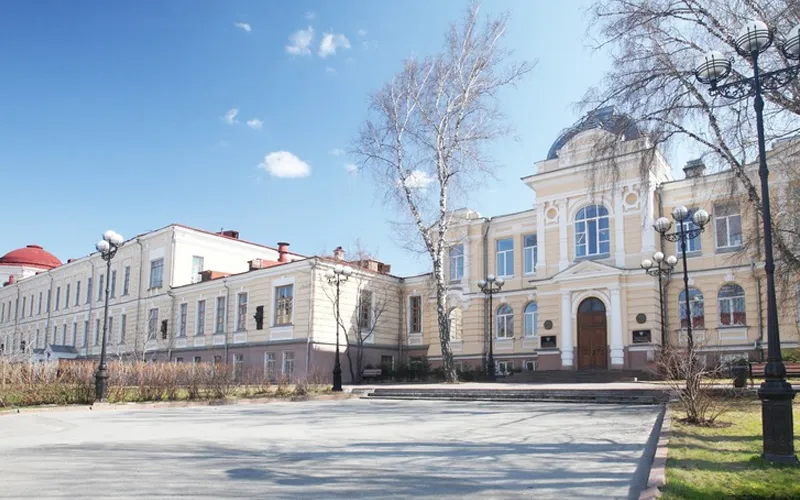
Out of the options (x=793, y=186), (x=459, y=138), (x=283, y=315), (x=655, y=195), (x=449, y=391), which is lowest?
(x=449, y=391)

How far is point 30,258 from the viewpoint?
63.7 m

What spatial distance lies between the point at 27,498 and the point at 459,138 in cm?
2265

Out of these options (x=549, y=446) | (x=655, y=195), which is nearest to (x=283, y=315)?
(x=655, y=195)

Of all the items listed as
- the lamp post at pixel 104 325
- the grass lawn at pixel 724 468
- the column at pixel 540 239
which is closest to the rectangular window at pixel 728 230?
the column at pixel 540 239

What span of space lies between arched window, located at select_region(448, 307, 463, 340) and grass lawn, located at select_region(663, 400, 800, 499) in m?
24.9

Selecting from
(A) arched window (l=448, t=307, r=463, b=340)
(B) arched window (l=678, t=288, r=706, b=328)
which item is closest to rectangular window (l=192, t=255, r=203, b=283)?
(A) arched window (l=448, t=307, r=463, b=340)

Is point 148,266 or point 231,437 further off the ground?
point 148,266

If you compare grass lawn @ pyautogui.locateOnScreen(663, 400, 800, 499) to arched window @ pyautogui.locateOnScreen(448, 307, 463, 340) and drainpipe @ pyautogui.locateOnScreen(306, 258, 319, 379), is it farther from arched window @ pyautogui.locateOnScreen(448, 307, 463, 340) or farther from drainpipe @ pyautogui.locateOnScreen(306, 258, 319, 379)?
arched window @ pyautogui.locateOnScreen(448, 307, 463, 340)

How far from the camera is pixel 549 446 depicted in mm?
8812

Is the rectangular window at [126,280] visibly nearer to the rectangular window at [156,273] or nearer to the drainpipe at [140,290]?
the drainpipe at [140,290]

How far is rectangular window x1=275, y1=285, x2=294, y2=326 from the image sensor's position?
3170 centimetres

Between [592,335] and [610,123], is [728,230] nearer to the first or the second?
[592,335]

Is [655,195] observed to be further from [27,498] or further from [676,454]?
[27,498]

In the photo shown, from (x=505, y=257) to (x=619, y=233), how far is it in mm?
6727
